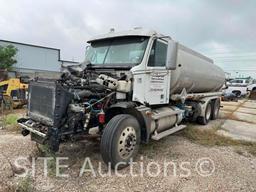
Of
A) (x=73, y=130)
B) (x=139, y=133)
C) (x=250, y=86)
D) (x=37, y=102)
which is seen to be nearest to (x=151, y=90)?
(x=139, y=133)

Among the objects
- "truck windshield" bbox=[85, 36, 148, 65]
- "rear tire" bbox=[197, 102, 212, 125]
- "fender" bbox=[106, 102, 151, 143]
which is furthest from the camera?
"rear tire" bbox=[197, 102, 212, 125]

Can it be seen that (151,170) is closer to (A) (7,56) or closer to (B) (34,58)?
(A) (7,56)

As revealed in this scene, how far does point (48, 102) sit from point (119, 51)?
201cm

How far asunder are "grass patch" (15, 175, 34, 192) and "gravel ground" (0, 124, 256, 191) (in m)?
0.06

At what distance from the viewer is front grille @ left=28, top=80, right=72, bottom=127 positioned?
3838 mm

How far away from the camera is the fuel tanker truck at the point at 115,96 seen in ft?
12.8

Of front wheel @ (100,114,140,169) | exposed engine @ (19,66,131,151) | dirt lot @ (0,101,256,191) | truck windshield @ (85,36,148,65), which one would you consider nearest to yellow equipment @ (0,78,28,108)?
dirt lot @ (0,101,256,191)

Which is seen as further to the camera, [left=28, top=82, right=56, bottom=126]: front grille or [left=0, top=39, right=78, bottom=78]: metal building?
Result: [left=0, top=39, right=78, bottom=78]: metal building

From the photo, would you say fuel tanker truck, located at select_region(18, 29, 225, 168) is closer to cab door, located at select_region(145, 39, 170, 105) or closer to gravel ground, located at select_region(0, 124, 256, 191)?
cab door, located at select_region(145, 39, 170, 105)

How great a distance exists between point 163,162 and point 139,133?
0.76 m

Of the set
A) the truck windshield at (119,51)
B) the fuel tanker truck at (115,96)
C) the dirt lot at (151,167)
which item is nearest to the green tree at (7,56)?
the dirt lot at (151,167)

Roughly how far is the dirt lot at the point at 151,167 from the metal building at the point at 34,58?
18782 millimetres
